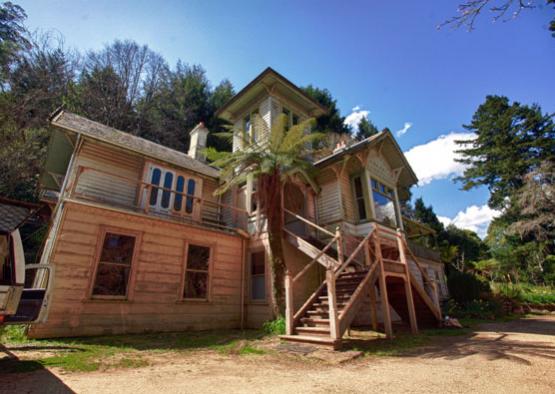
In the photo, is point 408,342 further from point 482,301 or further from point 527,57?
point 482,301

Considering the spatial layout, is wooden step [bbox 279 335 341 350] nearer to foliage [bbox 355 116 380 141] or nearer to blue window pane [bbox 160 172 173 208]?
blue window pane [bbox 160 172 173 208]

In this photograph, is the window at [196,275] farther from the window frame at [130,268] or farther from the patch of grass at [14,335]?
the patch of grass at [14,335]

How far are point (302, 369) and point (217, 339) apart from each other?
3934 millimetres

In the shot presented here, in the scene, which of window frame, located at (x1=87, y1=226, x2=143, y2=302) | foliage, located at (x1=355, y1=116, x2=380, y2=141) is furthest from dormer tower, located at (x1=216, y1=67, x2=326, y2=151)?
foliage, located at (x1=355, y1=116, x2=380, y2=141)

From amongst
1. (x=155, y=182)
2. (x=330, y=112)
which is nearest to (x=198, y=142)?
(x=155, y=182)

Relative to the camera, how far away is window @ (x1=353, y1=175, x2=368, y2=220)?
12.9 m

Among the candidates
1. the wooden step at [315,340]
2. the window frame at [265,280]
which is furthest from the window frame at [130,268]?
the wooden step at [315,340]

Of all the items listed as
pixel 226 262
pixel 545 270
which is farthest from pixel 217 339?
pixel 545 270

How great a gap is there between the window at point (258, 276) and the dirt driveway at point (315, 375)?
536 cm

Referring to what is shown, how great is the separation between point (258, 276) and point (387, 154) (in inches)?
372

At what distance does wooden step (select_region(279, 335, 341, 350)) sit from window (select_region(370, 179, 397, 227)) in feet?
24.5

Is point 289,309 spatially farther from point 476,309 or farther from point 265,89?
point 476,309

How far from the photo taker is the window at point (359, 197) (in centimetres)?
1285

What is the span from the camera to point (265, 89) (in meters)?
14.9
